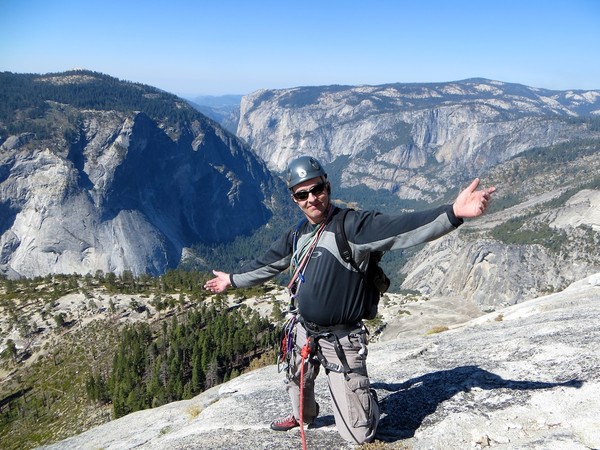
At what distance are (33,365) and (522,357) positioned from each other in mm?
111754

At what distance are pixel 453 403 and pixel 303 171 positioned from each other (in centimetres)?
702

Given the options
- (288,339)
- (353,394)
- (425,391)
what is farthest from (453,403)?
(288,339)

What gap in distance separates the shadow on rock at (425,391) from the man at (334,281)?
4.26 ft

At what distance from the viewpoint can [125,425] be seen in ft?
53.4

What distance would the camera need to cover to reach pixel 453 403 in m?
10.6

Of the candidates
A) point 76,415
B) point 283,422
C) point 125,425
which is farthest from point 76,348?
point 283,422

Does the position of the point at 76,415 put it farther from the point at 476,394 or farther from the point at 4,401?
the point at 476,394

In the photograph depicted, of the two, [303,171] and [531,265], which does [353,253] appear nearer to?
[303,171]

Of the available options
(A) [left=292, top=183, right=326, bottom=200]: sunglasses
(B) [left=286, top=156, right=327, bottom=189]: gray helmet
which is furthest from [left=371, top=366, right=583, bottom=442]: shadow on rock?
(B) [left=286, top=156, right=327, bottom=189]: gray helmet

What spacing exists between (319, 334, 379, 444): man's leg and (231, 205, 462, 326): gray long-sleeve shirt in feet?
1.92

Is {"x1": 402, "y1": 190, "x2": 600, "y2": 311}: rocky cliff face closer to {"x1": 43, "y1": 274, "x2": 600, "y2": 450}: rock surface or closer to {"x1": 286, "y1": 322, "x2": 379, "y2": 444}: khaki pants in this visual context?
{"x1": 43, "y1": 274, "x2": 600, "y2": 450}: rock surface

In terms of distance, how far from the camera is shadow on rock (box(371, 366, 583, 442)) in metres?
9.90

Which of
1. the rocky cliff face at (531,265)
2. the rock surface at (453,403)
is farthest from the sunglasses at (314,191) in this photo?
the rocky cliff face at (531,265)

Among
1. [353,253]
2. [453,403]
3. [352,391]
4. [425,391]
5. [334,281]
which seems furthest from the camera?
[425,391]
